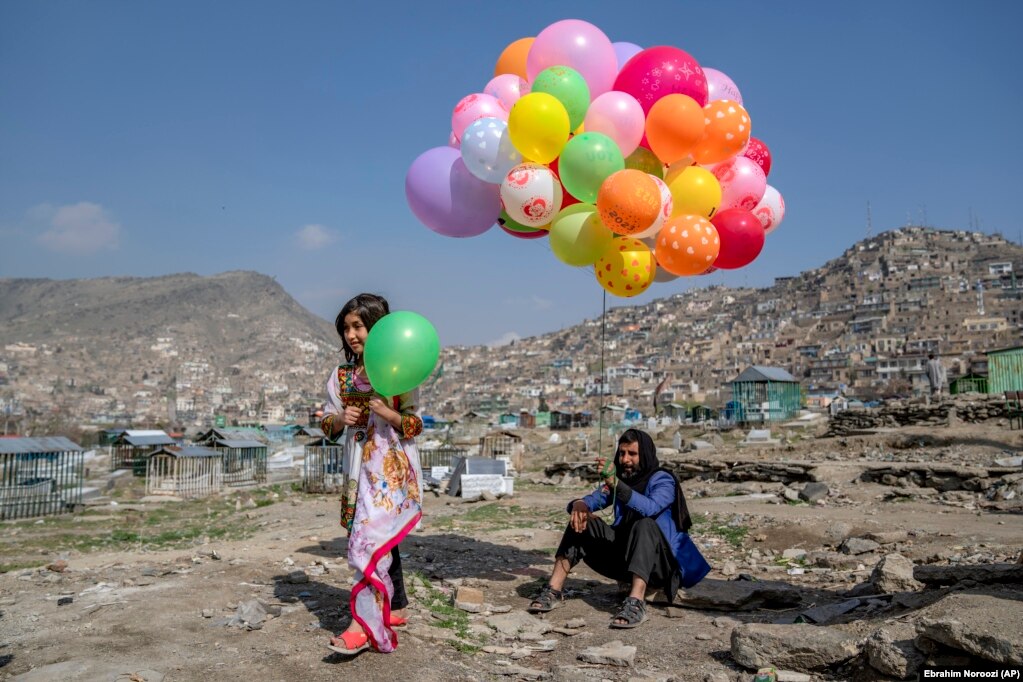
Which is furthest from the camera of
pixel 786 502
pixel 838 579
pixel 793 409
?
pixel 793 409

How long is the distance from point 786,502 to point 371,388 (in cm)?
790

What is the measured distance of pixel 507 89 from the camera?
5926mm

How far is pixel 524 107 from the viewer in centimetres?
509

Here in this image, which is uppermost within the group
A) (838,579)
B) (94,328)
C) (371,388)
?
(94,328)

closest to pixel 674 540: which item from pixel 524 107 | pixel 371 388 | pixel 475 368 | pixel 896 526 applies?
pixel 371 388

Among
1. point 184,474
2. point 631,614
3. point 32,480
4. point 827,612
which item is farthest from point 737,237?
point 184,474

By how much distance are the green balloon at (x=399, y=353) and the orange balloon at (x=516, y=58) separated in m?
3.35

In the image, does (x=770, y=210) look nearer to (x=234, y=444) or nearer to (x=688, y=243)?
(x=688, y=243)

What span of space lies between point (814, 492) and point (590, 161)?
23.3 ft

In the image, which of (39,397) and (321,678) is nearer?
(321,678)

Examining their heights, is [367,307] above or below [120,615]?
above

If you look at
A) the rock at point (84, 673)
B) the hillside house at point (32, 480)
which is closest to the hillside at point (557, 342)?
the hillside house at point (32, 480)

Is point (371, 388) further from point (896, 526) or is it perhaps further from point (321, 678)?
point (896, 526)

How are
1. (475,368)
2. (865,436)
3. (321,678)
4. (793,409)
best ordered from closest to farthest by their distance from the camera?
(321,678) < (865,436) < (793,409) < (475,368)
